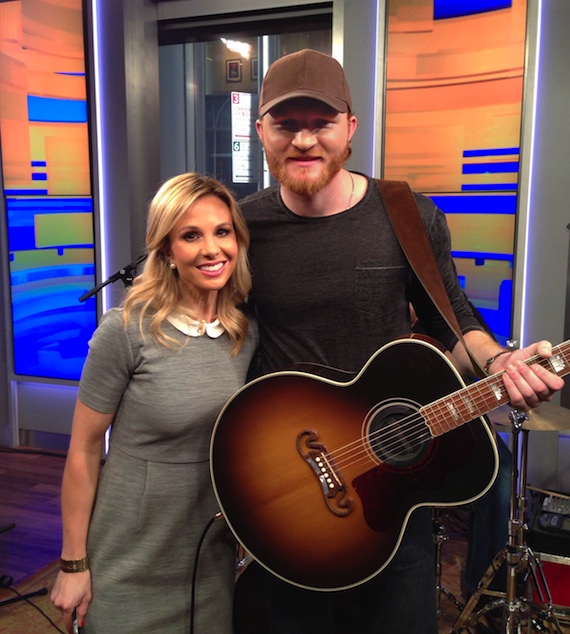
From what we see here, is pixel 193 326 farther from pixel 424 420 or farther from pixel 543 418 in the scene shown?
pixel 543 418

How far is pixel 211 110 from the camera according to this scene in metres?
4.80

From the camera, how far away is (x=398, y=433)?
126cm

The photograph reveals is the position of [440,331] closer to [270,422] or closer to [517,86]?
[270,422]

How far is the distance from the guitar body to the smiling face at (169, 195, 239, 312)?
0.89 feet

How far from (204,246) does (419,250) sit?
50cm

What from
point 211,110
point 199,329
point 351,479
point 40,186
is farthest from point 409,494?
point 211,110

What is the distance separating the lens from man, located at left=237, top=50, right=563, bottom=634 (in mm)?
1371

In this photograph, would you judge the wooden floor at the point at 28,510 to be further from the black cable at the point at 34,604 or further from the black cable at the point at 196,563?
the black cable at the point at 196,563

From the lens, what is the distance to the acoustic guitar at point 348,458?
122 centimetres

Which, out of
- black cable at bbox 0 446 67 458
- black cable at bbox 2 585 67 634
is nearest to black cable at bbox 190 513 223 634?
black cable at bbox 2 585 67 634

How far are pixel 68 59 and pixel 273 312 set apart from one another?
120 inches

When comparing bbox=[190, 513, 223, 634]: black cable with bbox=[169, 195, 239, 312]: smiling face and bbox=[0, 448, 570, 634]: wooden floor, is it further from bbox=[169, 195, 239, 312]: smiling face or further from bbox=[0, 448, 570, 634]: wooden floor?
bbox=[0, 448, 570, 634]: wooden floor

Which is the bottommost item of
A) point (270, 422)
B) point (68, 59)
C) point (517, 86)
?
point (270, 422)

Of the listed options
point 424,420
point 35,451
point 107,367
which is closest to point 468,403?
point 424,420
